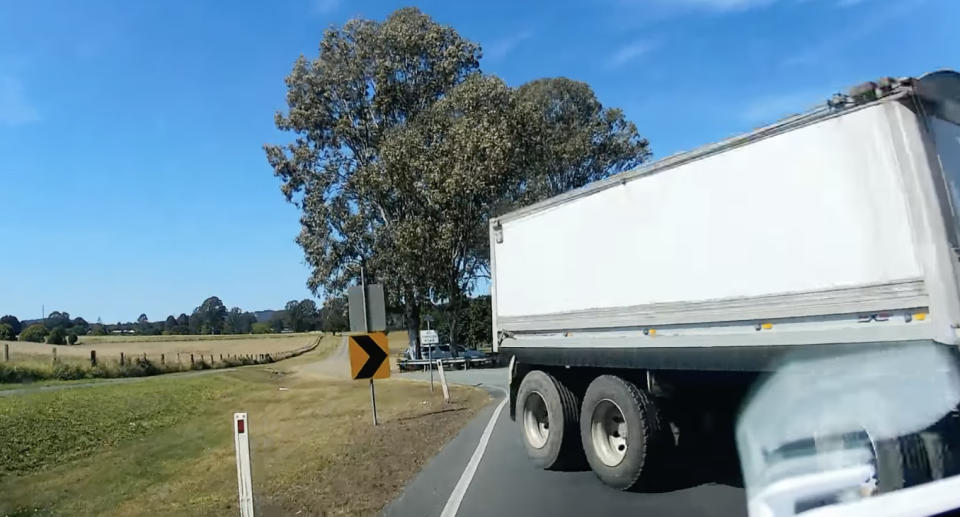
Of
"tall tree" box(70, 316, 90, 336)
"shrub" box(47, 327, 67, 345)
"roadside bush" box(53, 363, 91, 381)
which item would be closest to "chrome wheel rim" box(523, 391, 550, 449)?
"roadside bush" box(53, 363, 91, 381)

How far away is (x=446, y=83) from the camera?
133 feet

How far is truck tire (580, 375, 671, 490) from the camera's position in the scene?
26.1ft

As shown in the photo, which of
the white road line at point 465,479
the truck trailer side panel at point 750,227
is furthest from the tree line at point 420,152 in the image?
the truck trailer side panel at point 750,227

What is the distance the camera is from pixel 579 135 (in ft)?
143

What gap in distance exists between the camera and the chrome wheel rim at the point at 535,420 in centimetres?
1048

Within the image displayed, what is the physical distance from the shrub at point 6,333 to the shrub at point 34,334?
0.93 m

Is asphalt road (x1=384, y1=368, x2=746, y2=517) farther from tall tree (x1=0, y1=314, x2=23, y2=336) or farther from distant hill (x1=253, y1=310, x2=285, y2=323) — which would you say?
distant hill (x1=253, y1=310, x2=285, y2=323)

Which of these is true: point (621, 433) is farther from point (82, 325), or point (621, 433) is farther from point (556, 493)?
point (82, 325)

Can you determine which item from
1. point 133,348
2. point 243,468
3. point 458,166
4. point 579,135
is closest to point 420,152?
point 458,166

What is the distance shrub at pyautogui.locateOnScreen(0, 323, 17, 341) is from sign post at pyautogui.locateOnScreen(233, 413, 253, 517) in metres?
72.9

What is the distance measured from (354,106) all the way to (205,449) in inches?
1051

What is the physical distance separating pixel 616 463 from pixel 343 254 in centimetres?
3303

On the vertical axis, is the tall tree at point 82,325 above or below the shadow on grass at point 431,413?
above

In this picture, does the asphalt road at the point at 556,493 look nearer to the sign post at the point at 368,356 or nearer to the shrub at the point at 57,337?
the sign post at the point at 368,356
